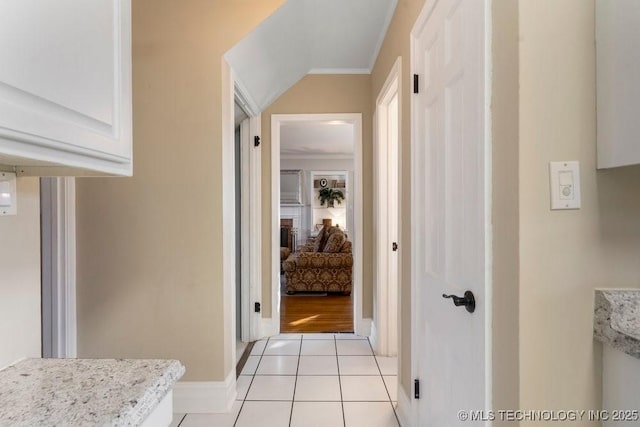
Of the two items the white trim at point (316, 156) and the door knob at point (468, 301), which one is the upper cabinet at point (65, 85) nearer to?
the door knob at point (468, 301)

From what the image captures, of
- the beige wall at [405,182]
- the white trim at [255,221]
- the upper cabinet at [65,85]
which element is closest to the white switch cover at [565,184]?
the beige wall at [405,182]

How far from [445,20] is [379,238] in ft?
5.89

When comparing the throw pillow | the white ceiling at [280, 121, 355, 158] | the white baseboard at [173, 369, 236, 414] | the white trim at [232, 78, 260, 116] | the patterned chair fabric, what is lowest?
the white baseboard at [173, 369, 236, 414]

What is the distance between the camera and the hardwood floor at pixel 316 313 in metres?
3.48

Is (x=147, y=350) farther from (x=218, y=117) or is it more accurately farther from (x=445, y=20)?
(x=445, y=20)

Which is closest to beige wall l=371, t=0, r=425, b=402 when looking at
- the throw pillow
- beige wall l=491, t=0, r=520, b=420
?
beige wall l=491, t=0, r=520, b=420

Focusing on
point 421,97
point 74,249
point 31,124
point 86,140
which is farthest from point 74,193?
point 421,97

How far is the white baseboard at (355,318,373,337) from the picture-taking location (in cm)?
320

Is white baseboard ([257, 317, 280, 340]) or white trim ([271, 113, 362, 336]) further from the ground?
white trim ([271, 113, 362, 336])

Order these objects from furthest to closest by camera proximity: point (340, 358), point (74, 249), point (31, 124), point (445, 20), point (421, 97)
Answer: point (340, 358), point (74, 249), point (421, 97), point (445, 20), point (31, 124)

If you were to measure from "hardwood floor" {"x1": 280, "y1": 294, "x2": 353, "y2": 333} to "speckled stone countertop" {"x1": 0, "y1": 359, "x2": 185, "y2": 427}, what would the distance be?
8.63 feet

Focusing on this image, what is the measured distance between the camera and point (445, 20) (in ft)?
4.18

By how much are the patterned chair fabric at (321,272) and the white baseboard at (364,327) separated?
1.46 meters

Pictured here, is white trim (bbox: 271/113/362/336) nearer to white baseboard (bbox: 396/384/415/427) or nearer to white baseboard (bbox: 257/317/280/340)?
white baseboard (bbox: 257/317/280/340)
